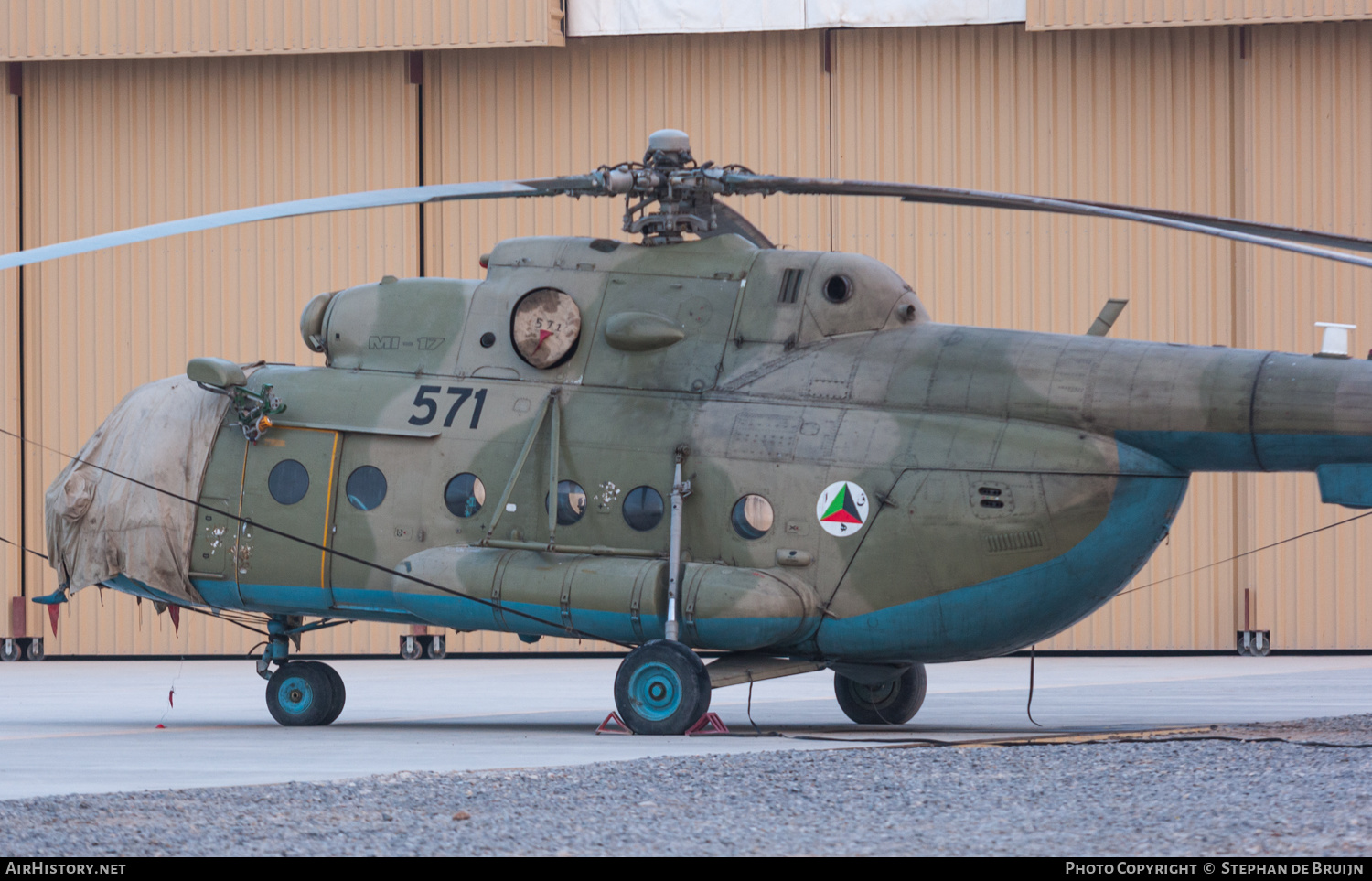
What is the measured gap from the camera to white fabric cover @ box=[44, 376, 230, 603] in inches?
548

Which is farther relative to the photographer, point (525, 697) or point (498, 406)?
point (525, 697)

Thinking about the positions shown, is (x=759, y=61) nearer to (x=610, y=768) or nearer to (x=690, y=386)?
(x=690, y=386)

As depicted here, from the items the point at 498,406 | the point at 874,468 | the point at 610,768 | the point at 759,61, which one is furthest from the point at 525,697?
the point at 759,61

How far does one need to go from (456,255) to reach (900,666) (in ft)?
43.5

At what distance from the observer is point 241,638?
25.2m

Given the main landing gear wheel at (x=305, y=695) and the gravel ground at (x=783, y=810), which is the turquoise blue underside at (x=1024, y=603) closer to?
the gravel ground at (x=783, y=810)

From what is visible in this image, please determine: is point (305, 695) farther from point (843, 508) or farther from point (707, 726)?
point (843, 508)

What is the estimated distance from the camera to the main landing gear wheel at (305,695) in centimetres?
1395

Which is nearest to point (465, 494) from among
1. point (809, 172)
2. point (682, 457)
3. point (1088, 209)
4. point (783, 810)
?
point (682, 457)

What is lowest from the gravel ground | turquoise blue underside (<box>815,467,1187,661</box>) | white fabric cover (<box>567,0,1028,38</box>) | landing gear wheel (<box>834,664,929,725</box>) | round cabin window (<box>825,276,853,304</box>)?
landing gear wheel (<box>834,664,929,725</box>)

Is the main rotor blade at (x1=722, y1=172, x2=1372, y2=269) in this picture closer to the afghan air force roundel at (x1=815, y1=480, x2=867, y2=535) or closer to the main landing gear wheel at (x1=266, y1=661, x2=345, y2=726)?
the afghan air force roundel at (x1=815, y1=480, x2=867, y2=535)

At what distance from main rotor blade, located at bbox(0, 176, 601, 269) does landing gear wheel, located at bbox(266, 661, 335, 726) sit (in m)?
3.86

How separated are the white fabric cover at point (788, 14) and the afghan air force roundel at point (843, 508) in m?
13.1

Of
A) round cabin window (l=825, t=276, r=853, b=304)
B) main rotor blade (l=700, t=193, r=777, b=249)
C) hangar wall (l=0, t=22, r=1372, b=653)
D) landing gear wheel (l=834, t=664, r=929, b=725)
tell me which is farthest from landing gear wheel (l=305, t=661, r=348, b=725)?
hangar wall (l=0, t=22, r=1372, b=653)
